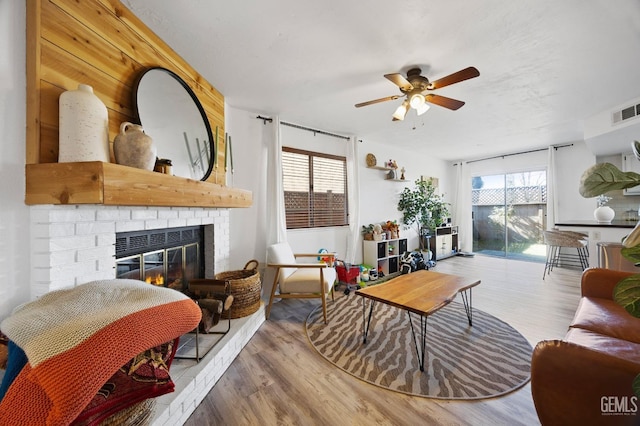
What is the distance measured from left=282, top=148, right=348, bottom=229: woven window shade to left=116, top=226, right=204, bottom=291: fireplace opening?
53.9 inches

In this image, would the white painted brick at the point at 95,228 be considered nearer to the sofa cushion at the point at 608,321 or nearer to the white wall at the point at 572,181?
the sofa cushion at the point at 608,321

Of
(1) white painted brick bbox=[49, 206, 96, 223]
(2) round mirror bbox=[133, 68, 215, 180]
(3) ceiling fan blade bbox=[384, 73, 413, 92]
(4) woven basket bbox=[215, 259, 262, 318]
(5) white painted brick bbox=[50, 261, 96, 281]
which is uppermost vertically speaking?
(3) ceiling fan blade bbox=[384, 73, 413, 92]

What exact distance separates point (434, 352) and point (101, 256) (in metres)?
2.38

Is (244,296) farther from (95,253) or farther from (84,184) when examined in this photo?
(84,184)

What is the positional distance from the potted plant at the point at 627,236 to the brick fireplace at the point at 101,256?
187 centimetres

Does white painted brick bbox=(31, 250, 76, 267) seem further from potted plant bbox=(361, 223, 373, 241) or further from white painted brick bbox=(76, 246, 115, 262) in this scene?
potted plant bbox=(361, 223, 373, 241)

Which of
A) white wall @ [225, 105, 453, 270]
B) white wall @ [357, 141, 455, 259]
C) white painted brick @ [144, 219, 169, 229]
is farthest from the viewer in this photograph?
white wall @ [357, 141, 455, 259]

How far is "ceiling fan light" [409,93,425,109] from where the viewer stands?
209cm

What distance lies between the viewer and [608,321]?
58.7 inches

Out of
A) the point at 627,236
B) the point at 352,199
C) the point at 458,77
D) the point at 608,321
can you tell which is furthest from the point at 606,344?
the point at 352,199

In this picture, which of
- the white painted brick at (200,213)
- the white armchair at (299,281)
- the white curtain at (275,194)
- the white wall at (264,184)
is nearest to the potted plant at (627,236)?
the white armchair at (299,281)

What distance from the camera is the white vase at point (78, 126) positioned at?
110 cm

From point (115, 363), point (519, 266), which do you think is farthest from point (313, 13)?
point (519, 266)

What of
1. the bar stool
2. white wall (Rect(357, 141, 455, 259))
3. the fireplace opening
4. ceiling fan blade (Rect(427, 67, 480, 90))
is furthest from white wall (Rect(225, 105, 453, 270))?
the bar stool
